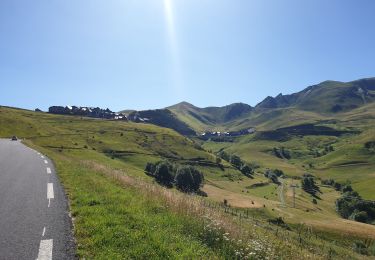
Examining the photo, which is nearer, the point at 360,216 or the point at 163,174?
the point at 360,216

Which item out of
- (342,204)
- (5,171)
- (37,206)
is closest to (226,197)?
(342,204)

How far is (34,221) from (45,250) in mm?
3452

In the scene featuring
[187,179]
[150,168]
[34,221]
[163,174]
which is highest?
[34,221]

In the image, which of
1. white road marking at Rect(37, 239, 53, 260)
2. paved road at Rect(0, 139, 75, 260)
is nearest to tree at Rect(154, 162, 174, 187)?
paved road at Rect(0, 139, 75, 260)

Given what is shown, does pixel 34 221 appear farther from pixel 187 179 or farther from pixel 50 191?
pixel 187 179

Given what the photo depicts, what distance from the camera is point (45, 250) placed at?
35.6 ft

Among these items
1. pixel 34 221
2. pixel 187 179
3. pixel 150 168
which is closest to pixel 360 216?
pixel 187 179

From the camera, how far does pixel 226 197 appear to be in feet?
451

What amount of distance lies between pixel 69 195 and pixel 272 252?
11.4 metres

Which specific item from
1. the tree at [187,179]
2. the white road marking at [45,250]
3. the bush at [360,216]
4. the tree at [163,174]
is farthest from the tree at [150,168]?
the white road marking at [45,250]

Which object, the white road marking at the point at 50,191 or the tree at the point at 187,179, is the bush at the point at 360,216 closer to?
the tree at the point at 187,179

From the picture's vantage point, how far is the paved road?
35.4ft

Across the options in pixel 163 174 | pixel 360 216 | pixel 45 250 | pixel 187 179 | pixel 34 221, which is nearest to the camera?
pixel 45 250

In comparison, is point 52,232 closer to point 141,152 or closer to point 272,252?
point 272,252
